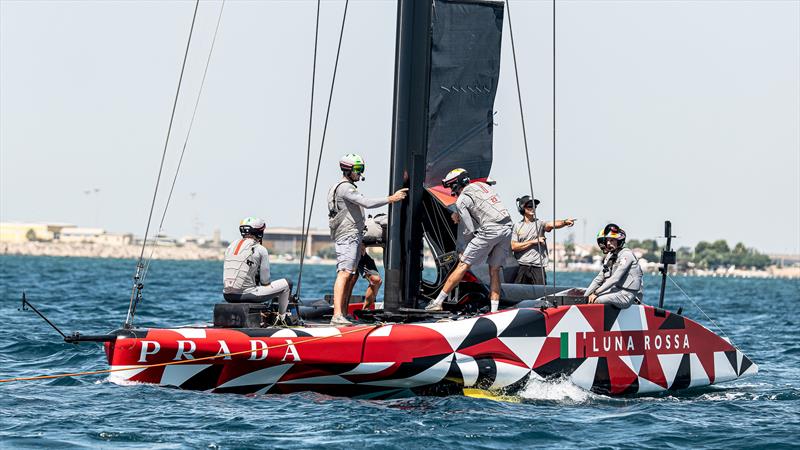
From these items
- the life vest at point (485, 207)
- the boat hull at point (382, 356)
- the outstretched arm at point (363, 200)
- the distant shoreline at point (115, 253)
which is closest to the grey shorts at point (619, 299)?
the boat hull at point (382, 356)

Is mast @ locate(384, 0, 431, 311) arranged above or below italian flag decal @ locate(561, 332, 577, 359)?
above

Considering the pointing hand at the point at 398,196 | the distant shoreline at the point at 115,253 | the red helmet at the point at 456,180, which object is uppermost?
the distant shoreline at the point at 115,253

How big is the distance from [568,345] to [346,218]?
2.25 metres

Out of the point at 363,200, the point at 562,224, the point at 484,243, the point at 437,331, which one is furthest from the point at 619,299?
the point at 363,200

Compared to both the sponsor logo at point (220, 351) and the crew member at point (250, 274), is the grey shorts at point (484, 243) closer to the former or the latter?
the crew member at point (250, 274)

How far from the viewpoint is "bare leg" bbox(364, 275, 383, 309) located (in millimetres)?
12539

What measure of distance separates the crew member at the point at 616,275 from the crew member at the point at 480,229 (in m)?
0.88

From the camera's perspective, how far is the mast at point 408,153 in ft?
38.5

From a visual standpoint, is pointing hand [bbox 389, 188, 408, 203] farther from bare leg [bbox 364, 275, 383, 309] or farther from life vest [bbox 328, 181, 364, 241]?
bare leg [bbox 364, 275, 383, 309]

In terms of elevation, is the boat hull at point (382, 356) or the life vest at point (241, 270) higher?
the life vest at point (241, 270)

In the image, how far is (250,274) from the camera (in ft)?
36.2

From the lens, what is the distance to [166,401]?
9781 mm

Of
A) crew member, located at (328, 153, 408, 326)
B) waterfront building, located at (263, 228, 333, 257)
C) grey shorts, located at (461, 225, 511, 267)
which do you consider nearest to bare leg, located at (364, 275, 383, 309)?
crew member, located at (328, 153, 408, 326)

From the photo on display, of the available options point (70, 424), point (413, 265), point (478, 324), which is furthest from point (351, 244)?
point (70, 424)
